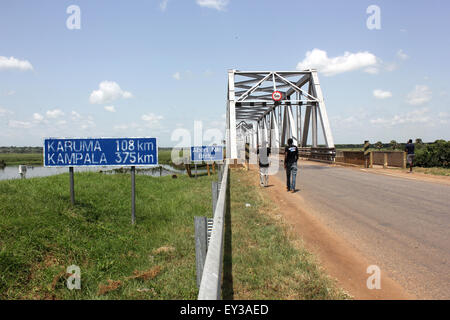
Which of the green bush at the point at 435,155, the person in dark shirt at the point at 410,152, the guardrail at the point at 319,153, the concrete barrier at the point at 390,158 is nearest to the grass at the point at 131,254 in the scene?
the person in dark shirt at the point at 410,152

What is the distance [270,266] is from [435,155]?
76.7ft

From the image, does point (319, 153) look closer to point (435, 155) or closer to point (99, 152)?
point (435, 155)

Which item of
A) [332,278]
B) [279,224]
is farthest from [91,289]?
[279,224]

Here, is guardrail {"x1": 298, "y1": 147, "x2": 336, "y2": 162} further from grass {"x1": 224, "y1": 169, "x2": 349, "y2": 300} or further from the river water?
grass {"x1": 224, "y1": 169, "x2": 349, "y2": 300}

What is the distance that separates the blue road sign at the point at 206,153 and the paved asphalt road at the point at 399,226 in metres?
6.96

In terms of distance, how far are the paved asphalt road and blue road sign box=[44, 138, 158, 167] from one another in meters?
4.68

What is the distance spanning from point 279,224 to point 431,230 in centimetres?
282

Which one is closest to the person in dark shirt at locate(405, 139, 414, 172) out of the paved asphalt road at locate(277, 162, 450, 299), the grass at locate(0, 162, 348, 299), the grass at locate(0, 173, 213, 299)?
the paved asphalt road at locate(277, 162, 450, 299)

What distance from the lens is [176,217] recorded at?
8.32 meters

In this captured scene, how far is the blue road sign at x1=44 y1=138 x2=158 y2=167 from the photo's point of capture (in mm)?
7473

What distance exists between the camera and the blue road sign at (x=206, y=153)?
55.0 ft
